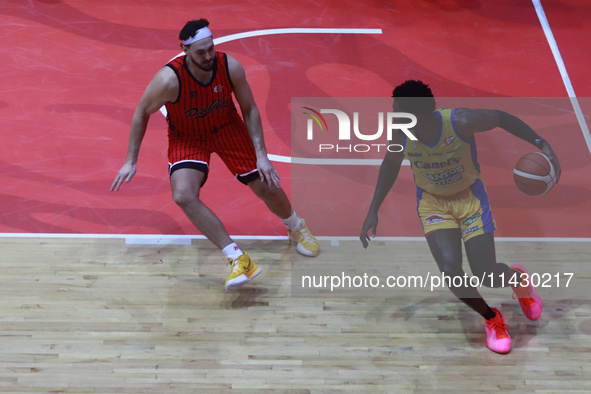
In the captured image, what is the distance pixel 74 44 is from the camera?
24.2 ft

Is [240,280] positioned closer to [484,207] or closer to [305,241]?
[305,241]

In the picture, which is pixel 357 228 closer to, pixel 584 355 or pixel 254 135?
pixel 254 135

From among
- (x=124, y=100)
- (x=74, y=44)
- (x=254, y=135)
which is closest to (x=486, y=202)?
(x=254, y=135)

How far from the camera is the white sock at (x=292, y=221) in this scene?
5289mm

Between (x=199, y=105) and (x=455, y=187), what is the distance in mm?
1896

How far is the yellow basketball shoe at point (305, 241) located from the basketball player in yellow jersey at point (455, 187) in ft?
2.57

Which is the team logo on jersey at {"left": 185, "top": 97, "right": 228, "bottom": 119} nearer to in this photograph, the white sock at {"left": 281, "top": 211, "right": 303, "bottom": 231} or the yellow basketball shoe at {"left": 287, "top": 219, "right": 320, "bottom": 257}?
the white sock at {"left": 281, "top": 211, "right": 303, "bottom": 231}

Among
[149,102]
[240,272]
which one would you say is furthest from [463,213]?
[149,102]

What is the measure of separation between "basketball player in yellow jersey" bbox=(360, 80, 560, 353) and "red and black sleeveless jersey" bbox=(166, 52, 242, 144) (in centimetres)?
126

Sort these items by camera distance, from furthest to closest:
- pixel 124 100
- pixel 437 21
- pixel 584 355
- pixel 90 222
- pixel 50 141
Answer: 1. pixel 437 21
2. pixel 124 100
3. pixel 50 141
4. pixel 90 222
5. pixel 584 355

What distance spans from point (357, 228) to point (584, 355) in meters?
2.02

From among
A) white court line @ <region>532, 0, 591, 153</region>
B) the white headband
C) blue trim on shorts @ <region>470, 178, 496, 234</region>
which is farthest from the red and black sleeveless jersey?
white court line @ <region>532, 0, 591, 153</region>

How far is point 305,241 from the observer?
5340 millimetres

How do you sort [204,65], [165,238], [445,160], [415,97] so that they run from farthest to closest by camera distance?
[165,238] < [204,65] < [445,160] < [415,97]
